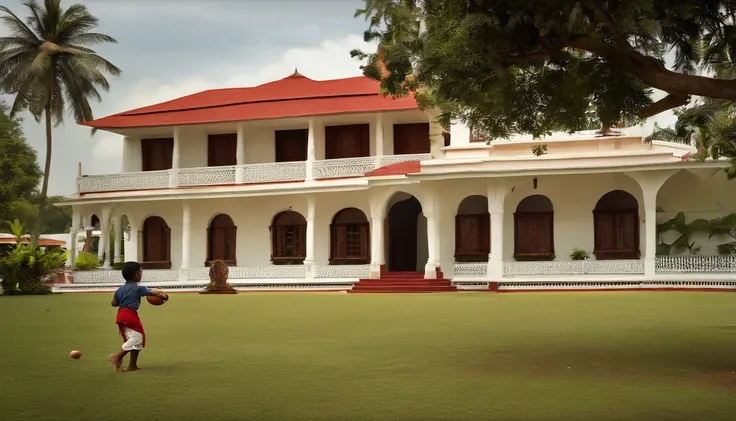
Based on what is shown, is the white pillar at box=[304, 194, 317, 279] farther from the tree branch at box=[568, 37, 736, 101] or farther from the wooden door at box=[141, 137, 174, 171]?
the tree branch at box=[568, 37, 736, 101]

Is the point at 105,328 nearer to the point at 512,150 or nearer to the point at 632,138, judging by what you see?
the point at 512,150

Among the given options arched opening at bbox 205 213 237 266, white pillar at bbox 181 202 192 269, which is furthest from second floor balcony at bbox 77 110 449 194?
arched opening at bbox 205 213 237 266

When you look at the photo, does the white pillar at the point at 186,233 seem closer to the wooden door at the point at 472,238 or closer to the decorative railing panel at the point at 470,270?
Answer: the wooden door at the point at 472,238

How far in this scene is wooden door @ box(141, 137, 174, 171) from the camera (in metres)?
31.2

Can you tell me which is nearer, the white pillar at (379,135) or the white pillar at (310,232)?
the white pillar at (310,232)

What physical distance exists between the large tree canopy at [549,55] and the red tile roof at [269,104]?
16909mm

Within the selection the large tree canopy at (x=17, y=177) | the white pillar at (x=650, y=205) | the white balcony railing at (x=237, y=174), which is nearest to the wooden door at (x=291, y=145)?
the white balcony railing at (x=237, y=174)

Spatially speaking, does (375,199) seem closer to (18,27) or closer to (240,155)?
(240,155)

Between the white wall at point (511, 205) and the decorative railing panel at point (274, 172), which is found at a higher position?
the decorative railing panel at point (274, 172)

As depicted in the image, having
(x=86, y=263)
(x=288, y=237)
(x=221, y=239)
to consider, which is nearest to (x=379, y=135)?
(x=288, y=237)

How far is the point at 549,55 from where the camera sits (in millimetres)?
8711

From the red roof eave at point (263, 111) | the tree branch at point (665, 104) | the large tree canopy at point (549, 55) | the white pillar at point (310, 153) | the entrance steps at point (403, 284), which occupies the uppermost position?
the red roof eave at point (263, 111)

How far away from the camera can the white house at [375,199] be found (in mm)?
23531

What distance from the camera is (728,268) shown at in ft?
72.7
